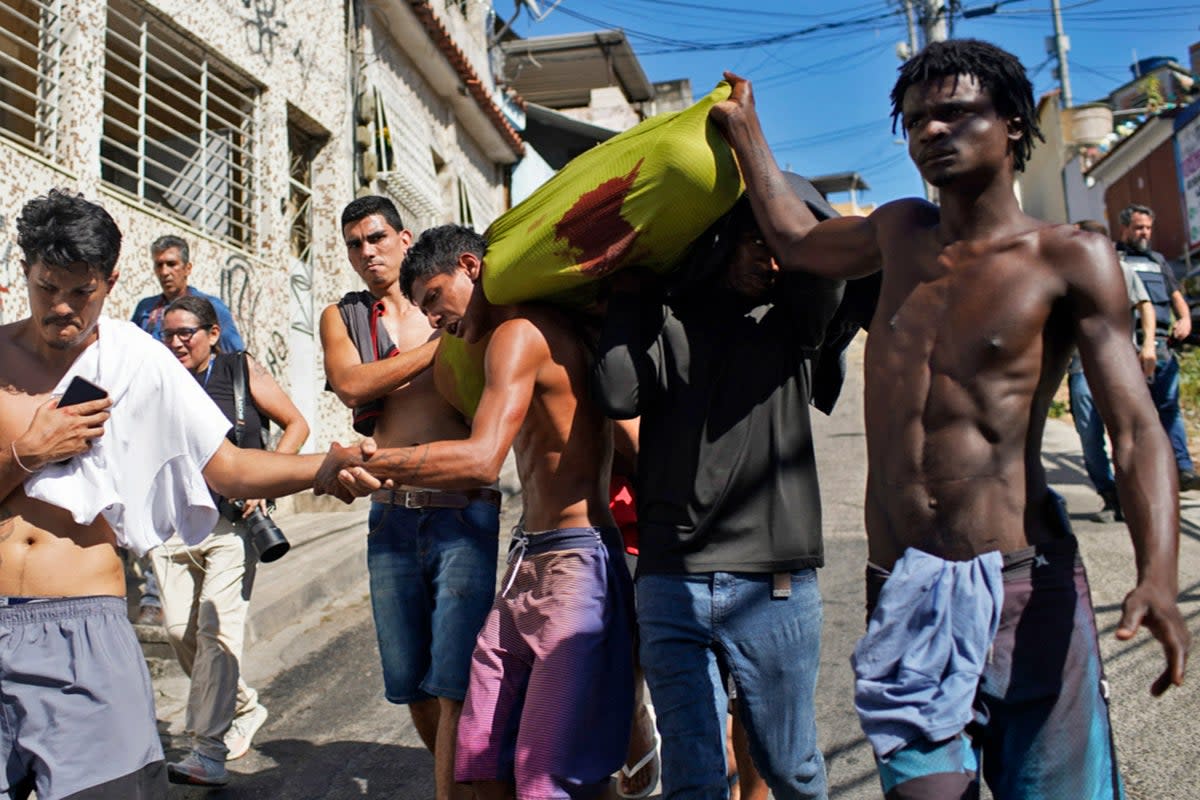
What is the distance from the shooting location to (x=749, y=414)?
116 inches

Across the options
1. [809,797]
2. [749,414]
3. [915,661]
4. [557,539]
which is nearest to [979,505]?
[915,661]

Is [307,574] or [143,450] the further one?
[307,574]

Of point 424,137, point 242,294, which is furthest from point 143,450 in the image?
point 424,137

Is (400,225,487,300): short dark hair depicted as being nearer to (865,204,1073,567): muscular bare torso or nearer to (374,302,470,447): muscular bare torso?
(374,302,470,447): muscular bare torso

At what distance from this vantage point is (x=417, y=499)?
3795 millimetres

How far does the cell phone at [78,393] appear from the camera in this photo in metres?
2.71

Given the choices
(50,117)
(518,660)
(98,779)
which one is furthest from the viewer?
(50,117)

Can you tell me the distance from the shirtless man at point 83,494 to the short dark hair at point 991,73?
6.14 ft

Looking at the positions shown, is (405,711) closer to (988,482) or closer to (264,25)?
(988,482)

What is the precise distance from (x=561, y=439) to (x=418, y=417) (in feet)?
3.19

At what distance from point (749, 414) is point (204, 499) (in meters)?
1.43

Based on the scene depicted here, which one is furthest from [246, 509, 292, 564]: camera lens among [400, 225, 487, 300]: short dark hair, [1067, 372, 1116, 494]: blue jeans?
[1067, 372, 1116, 494]: blue jeans

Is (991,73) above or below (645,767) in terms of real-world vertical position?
above

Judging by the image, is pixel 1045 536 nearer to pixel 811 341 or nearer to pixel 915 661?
pixel 915 661
